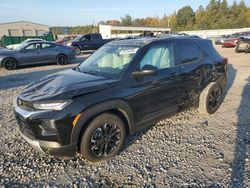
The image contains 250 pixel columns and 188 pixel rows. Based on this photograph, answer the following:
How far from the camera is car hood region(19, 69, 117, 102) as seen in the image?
3.24m

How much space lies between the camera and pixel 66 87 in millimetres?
3432

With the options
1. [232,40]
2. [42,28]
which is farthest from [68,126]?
[42,28]

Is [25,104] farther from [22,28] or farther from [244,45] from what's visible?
[22,28]

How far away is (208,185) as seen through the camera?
3037 mm

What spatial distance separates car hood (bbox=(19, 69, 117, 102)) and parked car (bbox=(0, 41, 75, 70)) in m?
9.27

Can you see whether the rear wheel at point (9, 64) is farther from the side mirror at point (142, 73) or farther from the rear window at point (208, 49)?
the side mirror at point (142, 73)

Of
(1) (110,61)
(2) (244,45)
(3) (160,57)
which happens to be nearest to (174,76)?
(3) (160,57)

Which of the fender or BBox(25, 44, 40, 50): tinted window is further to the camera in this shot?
BBox(25, 44, 40, 50): tinted window

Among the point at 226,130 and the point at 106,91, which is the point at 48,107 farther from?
the point at 226,130

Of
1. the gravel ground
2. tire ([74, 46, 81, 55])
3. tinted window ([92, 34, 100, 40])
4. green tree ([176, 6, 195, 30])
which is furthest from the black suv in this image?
green tree ([176, 6, 195, 30])

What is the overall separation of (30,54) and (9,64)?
3.82ft

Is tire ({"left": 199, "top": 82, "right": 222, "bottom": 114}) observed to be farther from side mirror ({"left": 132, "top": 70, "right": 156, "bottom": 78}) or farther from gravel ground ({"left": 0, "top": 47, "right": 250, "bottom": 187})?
side mirror ({"left": 132, "top": 70, "right": 156, "bottom": 78})

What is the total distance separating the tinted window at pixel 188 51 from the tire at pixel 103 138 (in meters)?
1.88

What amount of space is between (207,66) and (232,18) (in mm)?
77970
